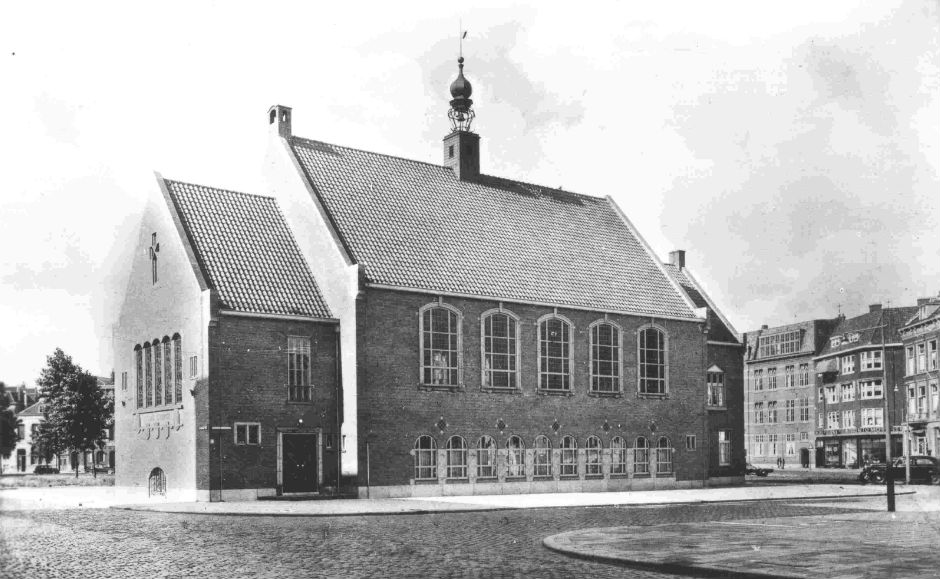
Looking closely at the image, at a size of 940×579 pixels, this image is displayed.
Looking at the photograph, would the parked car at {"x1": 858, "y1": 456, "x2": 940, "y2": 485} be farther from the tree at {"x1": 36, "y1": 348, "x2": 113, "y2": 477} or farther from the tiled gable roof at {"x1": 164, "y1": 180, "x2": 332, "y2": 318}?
the tree at {"x1": 36, "y1": 348, "x2": 113, "y2": 477}

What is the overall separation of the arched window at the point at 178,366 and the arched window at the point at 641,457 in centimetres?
1948

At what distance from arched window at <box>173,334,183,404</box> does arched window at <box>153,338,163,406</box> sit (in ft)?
4.56

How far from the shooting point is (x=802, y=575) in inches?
468

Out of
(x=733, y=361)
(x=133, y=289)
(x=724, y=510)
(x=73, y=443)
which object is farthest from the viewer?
(x=73, y=443)

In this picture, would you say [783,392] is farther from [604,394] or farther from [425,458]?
[425,458]

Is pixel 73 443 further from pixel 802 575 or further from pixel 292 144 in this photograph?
pixel 802 575

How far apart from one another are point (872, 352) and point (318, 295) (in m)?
69.0

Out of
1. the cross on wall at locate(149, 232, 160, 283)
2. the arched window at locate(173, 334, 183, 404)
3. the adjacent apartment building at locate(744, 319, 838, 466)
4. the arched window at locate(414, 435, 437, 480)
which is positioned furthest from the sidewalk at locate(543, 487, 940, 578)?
the adjacent apartment building at locate(744, 319, 838, 466)

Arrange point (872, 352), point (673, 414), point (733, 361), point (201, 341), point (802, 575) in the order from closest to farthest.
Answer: point (802, 575) < point (201, 341) < point (673, 414) < point (733, 361) < point (872, 352)

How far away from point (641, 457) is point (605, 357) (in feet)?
15.7

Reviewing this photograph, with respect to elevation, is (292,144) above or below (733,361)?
above

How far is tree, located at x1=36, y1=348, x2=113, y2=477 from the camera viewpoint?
6200 cm

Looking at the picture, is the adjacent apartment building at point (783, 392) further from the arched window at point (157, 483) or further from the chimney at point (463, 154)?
the arched window at point (157, 483)

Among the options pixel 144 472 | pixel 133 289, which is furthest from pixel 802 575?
pixel 133 289
